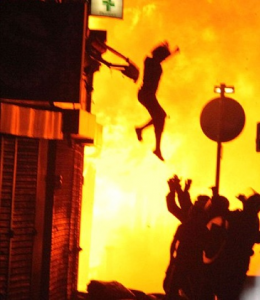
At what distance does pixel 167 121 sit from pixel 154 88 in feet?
4.16

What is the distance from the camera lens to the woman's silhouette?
11789mm

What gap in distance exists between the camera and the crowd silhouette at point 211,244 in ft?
31.4

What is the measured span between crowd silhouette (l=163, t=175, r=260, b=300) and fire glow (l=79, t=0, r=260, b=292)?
3288mm

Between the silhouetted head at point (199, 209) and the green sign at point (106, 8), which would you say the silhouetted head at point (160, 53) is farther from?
the silhouetted head at point (199, 209)

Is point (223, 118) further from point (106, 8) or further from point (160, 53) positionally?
point (106, 8)

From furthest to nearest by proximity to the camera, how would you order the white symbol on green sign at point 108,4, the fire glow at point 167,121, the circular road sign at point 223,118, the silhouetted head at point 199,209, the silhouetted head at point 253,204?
the fire glow at point 167,121, the white symbol on green sign at point 108,4, the circular road sign at point 223,118, the silhouetted head at point 199,209, the silhouetted head at point 253,204

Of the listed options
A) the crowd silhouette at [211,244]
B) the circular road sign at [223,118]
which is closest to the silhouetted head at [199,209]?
the crowd silhouette at [211,244]

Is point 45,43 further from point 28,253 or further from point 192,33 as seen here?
point 192,33

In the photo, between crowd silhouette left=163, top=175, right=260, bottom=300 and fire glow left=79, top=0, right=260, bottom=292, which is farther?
fire glow left=79, top=0, right=260, bottom=292

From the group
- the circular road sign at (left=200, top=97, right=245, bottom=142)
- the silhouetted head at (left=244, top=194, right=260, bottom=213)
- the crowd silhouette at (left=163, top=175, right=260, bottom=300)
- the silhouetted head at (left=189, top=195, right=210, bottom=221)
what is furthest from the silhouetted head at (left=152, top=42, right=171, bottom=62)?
the silhouetted head at (left=244, top=194, right=260, bottom=213)

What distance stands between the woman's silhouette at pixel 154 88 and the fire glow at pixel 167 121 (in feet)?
3.01

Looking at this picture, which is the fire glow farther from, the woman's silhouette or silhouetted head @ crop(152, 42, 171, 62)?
silhouetted head @ crop(152, 42, 171, 62)

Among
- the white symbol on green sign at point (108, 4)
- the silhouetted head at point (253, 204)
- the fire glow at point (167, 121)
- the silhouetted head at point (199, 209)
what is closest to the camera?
the silhouetted head at point (253, 204)

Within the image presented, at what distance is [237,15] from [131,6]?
229 cm
